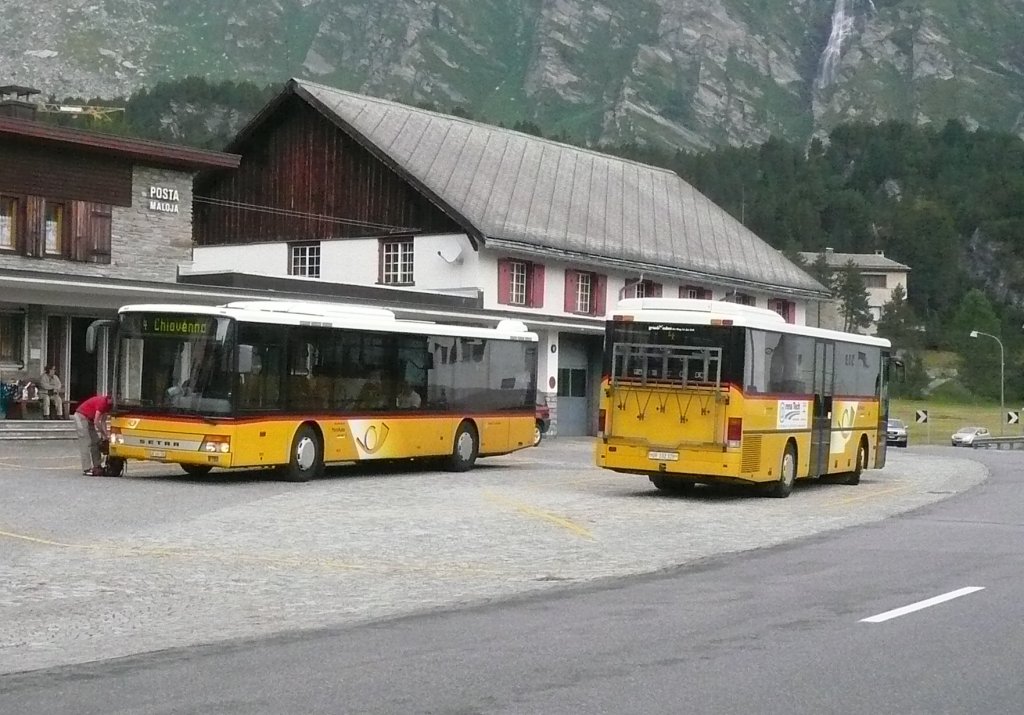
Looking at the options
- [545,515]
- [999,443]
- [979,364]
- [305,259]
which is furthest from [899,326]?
[545,515]

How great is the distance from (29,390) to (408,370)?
1202 centimetres

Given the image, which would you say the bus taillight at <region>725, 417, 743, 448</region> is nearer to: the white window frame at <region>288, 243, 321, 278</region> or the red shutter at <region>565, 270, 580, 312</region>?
the red shutter at <region>565, 270, 580, 312</region>

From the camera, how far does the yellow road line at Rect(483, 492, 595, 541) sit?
19.1 metres

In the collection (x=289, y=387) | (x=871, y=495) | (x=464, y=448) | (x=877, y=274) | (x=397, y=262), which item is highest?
(x=877, y=274)

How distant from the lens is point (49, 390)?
36.1 meters

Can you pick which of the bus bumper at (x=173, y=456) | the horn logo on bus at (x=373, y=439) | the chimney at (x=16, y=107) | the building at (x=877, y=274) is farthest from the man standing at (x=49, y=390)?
the building at (x=877, y=274)

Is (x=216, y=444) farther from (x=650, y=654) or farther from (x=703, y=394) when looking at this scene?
(x=650, y=654)

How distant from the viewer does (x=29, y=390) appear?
35.8m

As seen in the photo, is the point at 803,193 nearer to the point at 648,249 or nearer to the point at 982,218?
the point at 982,218

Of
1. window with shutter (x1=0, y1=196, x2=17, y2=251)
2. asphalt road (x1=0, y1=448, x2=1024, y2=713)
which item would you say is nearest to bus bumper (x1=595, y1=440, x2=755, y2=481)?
asphalt road (x1=0, y1=448, x2=1024, y2=713)

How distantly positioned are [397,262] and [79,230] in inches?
527

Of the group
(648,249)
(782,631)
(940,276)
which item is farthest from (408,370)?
(940,276)

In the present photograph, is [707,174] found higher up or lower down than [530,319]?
higher up

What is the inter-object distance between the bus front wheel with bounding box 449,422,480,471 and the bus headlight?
6699 millimetres
